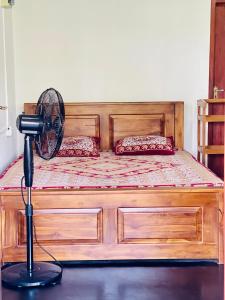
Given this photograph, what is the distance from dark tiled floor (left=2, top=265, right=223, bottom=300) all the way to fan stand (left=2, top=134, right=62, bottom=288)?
0.05 meters

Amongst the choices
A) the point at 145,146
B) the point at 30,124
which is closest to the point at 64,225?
the point at 30,124

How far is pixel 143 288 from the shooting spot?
2785 mm

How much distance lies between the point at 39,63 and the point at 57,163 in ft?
4.09

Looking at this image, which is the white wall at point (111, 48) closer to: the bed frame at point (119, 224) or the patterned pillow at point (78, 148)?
the patterned pillow at point (78, 148)

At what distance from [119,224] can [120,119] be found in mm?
1865

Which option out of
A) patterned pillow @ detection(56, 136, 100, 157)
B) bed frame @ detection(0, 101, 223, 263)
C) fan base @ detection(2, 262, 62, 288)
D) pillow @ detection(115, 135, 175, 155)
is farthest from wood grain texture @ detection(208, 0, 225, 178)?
fan base @ detection(2, 262, 62, 288)

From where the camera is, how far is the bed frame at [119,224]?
3.10m

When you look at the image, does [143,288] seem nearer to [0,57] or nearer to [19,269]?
[19,269]

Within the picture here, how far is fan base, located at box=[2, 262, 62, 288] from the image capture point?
2803mm

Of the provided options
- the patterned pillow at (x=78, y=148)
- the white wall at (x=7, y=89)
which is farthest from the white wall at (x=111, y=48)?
the patterned pillow at (x=78, y=148)

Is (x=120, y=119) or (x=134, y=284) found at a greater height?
(x=120, y=119)

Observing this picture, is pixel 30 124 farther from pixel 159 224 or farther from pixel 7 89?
pixel 7 89

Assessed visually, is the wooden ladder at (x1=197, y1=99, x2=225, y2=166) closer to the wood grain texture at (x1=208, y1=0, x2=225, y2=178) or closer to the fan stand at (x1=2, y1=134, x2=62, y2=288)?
the wood grain texture at (x1=208, y1=0, x2=225, y2=178)

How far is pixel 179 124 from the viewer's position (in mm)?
4848
